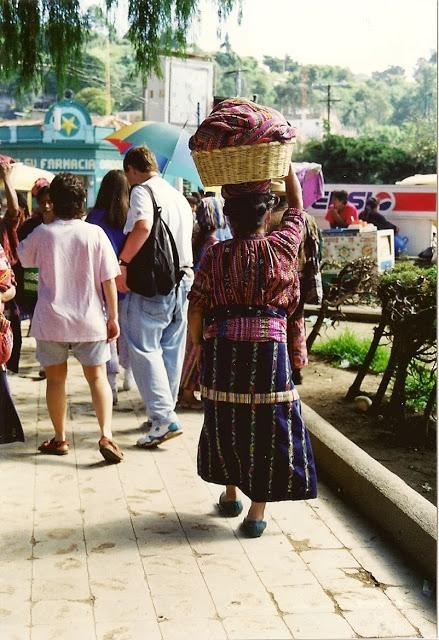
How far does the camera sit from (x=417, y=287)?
6.38 metres

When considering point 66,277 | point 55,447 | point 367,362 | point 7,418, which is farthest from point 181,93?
point 7,418

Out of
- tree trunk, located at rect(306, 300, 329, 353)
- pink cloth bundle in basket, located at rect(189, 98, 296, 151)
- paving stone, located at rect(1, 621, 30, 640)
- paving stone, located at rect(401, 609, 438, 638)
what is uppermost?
pink cloth bundle in basket, located at rect(189, 98, 296, 151)

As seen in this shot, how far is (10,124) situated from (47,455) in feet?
81.6

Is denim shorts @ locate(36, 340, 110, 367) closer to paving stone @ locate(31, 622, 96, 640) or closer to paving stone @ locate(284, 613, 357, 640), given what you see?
paving stone @ locate(31, 622, 96, 640)

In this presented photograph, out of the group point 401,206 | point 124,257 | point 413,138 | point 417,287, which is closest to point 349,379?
point 417,287

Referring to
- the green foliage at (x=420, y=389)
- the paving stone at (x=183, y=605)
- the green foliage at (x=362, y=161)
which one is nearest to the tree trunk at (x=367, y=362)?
the green foliage at (x=420, y=389)

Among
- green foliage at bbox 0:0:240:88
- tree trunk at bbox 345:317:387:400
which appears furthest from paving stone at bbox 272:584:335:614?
green foliage at bbox 0:0:240:88

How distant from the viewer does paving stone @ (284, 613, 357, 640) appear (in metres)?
3.48

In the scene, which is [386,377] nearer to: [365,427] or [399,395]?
[399,395]

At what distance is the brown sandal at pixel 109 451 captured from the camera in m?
5.47

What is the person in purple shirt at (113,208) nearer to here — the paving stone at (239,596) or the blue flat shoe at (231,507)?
the blue flat shoe at (231,507)

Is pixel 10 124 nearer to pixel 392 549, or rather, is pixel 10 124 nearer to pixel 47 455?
pixel 47 455

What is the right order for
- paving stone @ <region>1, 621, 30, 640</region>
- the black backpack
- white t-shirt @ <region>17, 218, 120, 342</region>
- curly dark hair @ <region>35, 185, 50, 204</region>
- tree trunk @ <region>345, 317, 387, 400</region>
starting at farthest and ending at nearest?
curly dark hair @ <region>35, 185, 50, 204</region>
tree trunk @ <region>345, 317, 387, 400</region>
the black backpack
white t-shirt @ <region>17, 218, 120, 342</region>
paving stone @ <region>1, 621, 30, 640</region>

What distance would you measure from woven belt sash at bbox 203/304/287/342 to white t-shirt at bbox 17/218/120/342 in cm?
131
